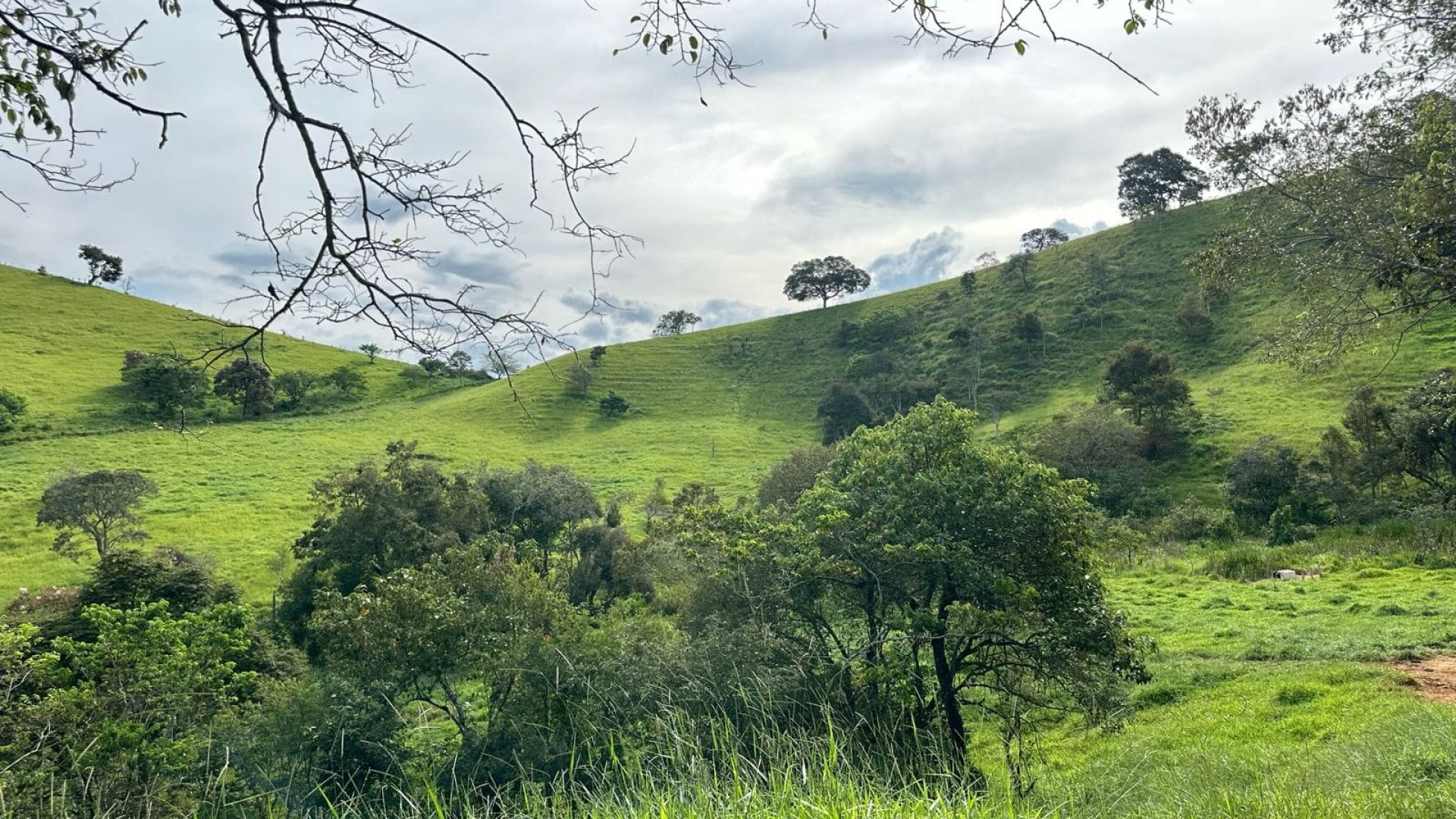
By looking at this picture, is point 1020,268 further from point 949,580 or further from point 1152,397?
point 949,580

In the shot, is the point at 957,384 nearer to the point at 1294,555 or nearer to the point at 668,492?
the point at 668,492

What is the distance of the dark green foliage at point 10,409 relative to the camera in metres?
47.8

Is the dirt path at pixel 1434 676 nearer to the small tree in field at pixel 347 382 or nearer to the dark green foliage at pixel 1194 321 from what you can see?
the dark green foliage at pixel 1194 321

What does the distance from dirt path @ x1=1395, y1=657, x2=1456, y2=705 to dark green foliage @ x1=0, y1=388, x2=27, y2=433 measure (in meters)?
67.8

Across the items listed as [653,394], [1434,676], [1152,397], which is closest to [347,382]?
[653,394]

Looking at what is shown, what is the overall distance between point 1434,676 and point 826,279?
8132 centimetres

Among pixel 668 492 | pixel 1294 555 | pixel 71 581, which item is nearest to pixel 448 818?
pixel 1294 555

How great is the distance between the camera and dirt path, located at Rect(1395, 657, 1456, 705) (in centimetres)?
1145

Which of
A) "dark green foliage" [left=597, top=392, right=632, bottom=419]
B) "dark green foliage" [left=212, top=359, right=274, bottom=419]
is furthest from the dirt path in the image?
"dark green foliage" [left=212, top=359, right=274, bottom=419]

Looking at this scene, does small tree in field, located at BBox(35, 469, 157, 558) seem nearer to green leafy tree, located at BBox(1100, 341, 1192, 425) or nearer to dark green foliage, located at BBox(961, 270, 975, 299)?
green leafy tree, located at BBox(1100, 341, 1192, 425)

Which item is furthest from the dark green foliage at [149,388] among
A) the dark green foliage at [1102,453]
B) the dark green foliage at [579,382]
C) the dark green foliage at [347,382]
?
the dark green foliage at [1102,453]

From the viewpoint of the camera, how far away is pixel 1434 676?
1252 cm

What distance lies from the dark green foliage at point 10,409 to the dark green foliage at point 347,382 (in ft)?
70.8

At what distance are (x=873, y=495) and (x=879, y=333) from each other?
229ft
